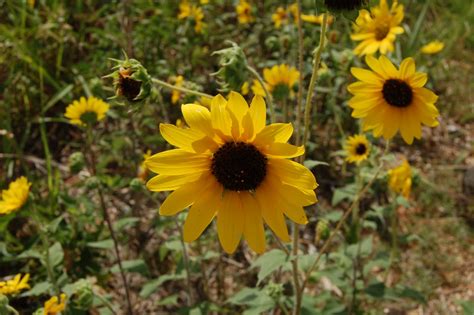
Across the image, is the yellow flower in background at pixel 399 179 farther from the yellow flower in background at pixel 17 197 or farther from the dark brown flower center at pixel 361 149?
the yellow flower in background at pixel 17 197

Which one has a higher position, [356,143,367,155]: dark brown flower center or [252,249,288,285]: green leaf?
[356,143,367,155]: dark brown flower center

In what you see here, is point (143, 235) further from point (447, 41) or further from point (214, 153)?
point (447, 41)

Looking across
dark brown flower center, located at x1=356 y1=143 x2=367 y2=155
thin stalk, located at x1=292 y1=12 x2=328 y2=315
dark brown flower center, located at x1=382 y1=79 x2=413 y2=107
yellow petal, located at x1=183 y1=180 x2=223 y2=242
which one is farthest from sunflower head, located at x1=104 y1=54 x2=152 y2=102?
dark brown flower center, located at x1=356 y1=143 x2=367 y2=155

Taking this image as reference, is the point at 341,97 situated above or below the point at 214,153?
below

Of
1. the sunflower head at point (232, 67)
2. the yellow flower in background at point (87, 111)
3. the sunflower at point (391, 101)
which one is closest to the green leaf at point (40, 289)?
the yellow flower in background at point (87, 111)

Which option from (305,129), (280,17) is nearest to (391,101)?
(305,129)

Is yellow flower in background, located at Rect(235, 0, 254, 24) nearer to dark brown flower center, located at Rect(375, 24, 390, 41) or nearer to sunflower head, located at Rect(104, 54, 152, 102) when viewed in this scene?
dark brown flower center, located at Rect(375, 24, 390, 41)

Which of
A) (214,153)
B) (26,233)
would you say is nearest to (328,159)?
(26,233)
